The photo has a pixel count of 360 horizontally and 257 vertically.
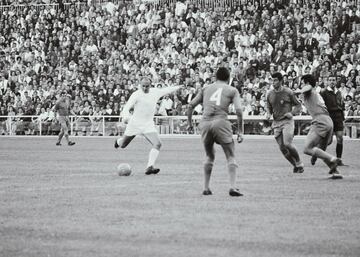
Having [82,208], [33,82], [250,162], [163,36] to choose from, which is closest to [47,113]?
[33,82]

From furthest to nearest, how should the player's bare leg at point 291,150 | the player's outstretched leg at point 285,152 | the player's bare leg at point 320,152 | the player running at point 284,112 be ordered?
the player's outstretched leg at point 285,152 → the player running at point 284,112 → the player's bare leg at point 291,150 → the player's bare leg at point 320,152

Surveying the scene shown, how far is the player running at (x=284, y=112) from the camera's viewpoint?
18156mm

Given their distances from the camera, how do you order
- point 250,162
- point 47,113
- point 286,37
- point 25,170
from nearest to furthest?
point 25,170, point 250,162, point 286,37, point 47,113

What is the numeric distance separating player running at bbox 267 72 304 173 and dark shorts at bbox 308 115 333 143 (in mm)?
1053

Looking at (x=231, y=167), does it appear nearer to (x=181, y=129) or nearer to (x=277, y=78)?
(x=277, y=78)

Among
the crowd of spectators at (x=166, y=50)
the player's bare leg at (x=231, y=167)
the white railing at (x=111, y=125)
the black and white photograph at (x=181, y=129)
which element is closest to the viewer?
the black and white photograph at (x=181, y=129)

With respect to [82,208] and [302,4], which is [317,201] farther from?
[302,4]

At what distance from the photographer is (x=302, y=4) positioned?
3766cm

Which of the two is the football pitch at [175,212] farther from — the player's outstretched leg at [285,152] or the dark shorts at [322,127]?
the dark shorts at [322,127]

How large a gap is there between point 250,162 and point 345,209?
10.1 metres

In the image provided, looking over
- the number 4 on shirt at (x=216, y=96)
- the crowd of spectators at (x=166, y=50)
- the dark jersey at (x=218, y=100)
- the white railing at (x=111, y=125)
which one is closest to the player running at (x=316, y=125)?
the dark jersey at (x=218, y=100)

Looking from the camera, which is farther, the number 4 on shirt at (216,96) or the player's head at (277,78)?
the player's head at (277,78)

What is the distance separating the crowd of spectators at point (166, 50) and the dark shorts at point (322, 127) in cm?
1511

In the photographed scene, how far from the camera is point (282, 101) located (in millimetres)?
18391
